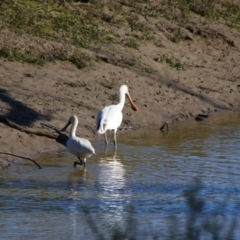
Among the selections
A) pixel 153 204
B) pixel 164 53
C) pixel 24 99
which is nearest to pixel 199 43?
pixel 164 53

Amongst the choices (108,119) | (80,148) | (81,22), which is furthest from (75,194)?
(81,22)

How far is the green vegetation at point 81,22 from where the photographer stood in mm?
15219

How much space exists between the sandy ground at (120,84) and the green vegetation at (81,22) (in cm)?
23

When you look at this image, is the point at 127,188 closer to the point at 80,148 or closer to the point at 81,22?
the point at 80,148

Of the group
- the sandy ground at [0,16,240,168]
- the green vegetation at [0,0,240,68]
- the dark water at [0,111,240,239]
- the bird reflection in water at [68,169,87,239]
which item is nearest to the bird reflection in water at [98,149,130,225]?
the dark water at [0,111,240,239]

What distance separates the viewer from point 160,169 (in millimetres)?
10727

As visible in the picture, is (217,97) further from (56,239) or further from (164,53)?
(56,239)

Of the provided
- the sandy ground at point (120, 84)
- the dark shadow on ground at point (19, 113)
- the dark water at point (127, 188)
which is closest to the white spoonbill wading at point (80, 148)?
the dark water at point (127, 188)

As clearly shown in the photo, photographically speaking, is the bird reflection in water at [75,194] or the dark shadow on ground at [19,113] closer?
the bird reflection in water at [75,194]

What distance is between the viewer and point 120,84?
15.2 m

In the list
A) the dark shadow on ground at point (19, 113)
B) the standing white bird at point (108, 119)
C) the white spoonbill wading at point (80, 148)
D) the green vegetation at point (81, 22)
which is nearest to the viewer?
the white spoonbill wading at point (80, 148)

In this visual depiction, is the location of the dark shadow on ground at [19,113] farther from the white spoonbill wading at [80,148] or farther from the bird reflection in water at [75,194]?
the bird reflection in water at [75,194]

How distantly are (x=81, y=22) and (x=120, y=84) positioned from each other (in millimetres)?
2747

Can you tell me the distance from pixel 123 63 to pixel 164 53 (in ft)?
5.80
